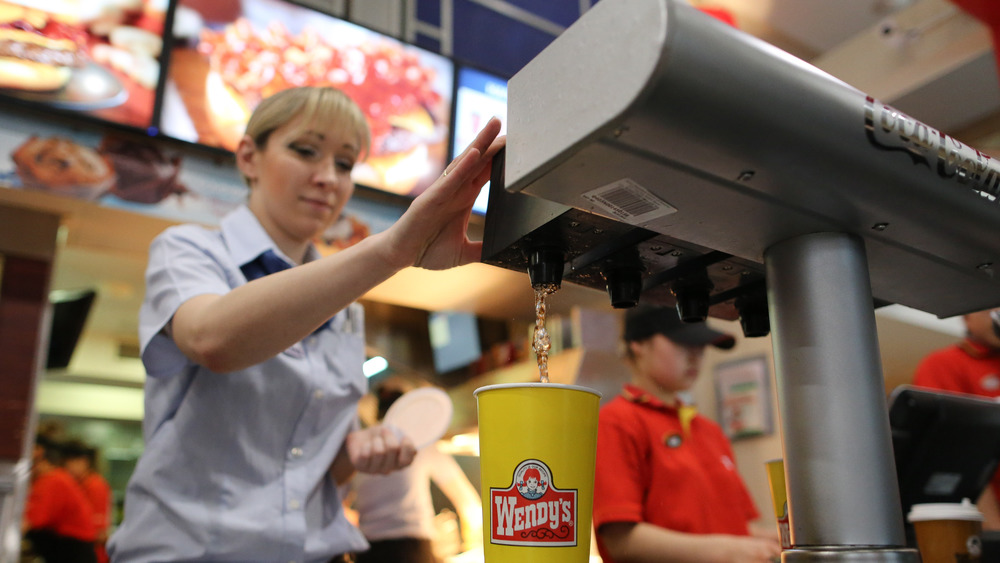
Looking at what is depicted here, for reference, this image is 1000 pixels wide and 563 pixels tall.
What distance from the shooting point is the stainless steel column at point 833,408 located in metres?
0.47

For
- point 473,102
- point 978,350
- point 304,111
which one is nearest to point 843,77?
point 978,350

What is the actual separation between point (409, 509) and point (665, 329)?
1068mm

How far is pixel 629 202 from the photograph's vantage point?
497mm

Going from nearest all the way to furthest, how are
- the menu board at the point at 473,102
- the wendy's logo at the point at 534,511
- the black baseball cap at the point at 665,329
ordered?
1. the wendy's logo at the point at 534,511
2. the black baseball cap at the point at 665,329
3. the menu board at the point at 473,102

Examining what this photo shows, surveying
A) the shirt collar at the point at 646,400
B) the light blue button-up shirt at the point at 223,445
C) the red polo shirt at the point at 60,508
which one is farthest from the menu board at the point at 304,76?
the red polo shirt at the point at 60,508

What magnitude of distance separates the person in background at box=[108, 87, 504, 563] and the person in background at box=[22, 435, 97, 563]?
122 inches

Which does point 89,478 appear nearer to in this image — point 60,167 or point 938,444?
point 60,167

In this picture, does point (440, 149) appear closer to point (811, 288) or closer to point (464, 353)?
point (464, 353)

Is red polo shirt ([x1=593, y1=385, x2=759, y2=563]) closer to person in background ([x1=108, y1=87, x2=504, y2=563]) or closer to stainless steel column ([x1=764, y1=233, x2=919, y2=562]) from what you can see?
person in background ([x1=108, y1=87, x2=504, y2=563])

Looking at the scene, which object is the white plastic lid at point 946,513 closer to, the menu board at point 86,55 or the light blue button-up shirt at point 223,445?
the light blue button-up shirt at point 223,445

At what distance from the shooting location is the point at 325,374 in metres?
1.02

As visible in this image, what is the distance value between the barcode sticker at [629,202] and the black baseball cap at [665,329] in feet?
5.02

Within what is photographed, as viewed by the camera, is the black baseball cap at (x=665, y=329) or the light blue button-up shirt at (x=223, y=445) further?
the black baseball cap at (x=665, y=329)

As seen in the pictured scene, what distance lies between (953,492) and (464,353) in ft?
8.09
